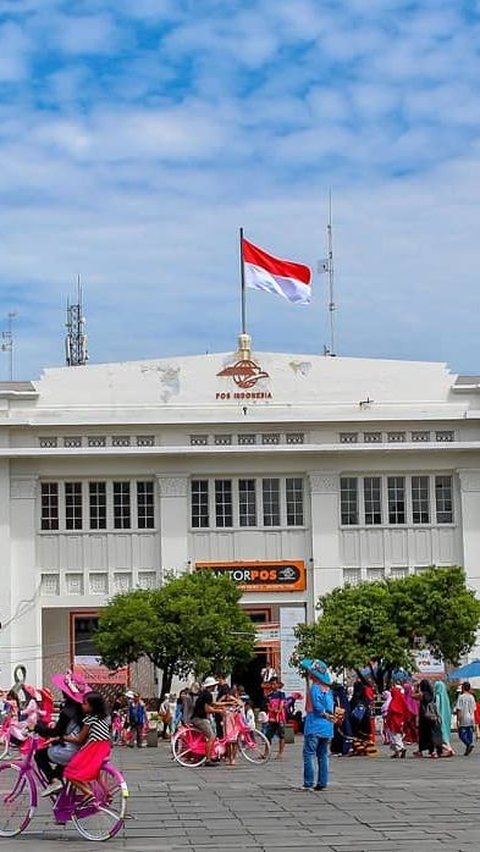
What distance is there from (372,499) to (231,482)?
16.5ft

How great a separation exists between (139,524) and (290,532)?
526 cm

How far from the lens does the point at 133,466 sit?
53.9 m

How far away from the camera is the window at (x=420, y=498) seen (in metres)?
54.9

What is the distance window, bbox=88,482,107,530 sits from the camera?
5394 centimetres

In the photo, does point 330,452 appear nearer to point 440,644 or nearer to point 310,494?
point 310,494

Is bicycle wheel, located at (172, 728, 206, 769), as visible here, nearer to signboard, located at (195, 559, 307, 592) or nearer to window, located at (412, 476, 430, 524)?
signboard, located at (195, 559, 307, 592)

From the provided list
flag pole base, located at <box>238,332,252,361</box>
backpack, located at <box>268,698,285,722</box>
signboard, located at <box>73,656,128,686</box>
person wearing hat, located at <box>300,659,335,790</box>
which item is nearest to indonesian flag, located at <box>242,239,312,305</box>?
flag pole base, located at <box>238,332,252,361</box>

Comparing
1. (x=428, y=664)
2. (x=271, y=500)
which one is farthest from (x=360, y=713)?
(x=271, y=500)

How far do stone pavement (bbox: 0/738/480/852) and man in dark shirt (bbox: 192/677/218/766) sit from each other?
45 cm

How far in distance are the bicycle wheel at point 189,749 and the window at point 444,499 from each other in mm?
30225

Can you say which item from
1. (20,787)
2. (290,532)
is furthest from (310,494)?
(20,787)

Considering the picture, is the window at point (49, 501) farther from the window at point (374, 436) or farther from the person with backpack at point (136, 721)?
the person with backpack at point (136, 721)

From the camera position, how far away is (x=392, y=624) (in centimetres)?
4775

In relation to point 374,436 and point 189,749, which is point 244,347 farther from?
point 189,749
